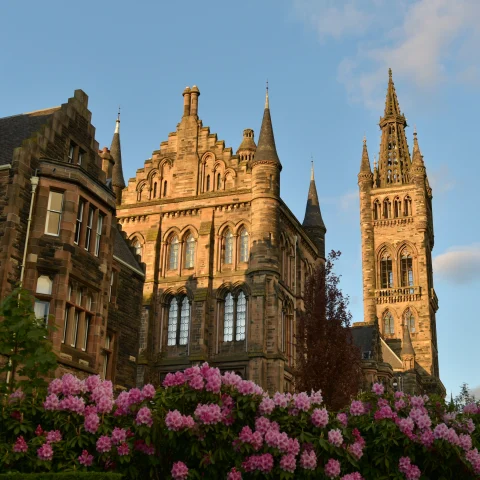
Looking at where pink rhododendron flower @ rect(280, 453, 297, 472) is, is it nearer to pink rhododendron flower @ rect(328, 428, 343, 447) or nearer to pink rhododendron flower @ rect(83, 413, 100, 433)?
pink rhododendron flower @ rect(328, 428, 343, 447)

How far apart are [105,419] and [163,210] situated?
32055 mm

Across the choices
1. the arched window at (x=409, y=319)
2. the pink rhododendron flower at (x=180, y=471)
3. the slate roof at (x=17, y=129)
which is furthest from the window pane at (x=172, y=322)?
the arched window at (x=409, y=319)

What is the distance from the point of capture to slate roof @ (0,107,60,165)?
23439mm

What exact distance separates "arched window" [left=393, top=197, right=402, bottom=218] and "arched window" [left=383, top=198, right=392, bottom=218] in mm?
624

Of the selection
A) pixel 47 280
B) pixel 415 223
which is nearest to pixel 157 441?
pixel 47 280

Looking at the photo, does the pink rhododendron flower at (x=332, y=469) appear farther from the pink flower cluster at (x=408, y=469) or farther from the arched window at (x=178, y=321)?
the arched window at (x=178, y=321)

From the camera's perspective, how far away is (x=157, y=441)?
12.2 meters

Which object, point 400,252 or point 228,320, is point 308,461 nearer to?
point 228,320

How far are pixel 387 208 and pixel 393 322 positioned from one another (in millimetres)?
17878

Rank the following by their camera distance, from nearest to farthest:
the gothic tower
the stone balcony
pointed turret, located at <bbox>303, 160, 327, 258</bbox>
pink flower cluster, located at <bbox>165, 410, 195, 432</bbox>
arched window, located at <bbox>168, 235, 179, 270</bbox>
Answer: pink flower cluster, located at <bbox>165, 410, 195, 432</bbox> → arched window, located at <bbox>168, 235, 179, 270</bbox> → pointed turret, located at <bbox>303, 160, 327, 258</bbox> → the gothic tower → the stone balcony

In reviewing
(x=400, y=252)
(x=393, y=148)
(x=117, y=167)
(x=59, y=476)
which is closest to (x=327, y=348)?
(x=117, y=167)

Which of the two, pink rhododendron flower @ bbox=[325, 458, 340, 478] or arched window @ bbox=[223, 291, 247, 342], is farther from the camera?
arched window @ bbox=[223, 291, 247, 342]

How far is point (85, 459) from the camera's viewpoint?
39.4ft

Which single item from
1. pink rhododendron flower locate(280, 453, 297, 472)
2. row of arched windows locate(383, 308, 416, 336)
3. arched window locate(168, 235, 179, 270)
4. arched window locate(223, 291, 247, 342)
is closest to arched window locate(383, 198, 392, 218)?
row of arched windows locate(383, 308, 416, 336)
